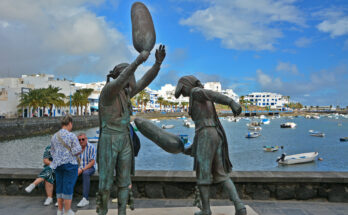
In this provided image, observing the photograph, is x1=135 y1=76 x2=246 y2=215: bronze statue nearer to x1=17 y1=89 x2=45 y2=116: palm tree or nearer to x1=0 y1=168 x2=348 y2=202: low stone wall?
x1=0 y1=168 x2=348 y2=202: low stone wall

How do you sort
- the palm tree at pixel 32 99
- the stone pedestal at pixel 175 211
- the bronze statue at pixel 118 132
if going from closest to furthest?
the bronze statue at pixel 118 132 → the stone pedestal at pixel 175 211 → the palm tree at pixel 32 99

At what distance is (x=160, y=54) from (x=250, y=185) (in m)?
3.51

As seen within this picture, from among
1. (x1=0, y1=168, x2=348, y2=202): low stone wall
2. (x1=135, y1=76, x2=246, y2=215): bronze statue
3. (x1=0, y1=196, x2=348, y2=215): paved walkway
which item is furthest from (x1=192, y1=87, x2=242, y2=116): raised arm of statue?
(x1=0, y1=168, x2=348, y2=202): low stone wall

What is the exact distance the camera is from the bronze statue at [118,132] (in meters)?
3.88

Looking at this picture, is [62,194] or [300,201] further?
[300,201]

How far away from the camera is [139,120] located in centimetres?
429

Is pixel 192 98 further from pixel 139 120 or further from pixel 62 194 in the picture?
pixel 62 194

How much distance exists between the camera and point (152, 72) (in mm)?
4359

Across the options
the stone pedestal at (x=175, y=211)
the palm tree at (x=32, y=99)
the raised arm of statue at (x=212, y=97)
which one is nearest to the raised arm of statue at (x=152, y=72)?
the raised arm of statue at (x=212, y=97)

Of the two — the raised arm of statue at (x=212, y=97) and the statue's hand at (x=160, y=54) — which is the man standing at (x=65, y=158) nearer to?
the statue's hand at (x=160, y=54)

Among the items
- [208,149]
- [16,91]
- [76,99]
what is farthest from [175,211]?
[76,99]

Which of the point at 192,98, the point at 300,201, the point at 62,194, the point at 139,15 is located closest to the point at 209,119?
the point at 192,98

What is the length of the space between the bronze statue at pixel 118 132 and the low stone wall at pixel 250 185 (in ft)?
7.40

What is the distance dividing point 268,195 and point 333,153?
31.2 meters
